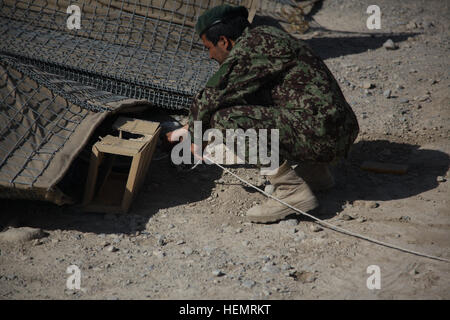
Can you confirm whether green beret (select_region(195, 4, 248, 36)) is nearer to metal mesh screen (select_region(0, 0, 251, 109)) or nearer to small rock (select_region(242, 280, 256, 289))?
metal mesh screen (select_region(0, 0, 251, 109))

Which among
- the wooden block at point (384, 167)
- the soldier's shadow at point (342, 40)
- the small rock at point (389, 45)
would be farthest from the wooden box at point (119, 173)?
the small rock at point (389, 45)

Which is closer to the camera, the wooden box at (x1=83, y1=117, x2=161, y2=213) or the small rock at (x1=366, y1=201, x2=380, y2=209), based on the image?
the wooden box at (x1=83, y1=117, x2=161, y2=213)

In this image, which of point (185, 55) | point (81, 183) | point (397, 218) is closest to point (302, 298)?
point (397, 218)

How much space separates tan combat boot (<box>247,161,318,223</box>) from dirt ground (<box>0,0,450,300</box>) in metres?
0.07

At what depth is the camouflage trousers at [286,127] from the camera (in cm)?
315

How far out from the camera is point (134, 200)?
3535mm

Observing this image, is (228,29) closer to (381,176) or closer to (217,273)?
(217,273)

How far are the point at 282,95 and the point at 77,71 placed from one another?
6.87ft

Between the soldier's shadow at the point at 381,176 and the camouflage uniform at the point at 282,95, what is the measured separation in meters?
0.48

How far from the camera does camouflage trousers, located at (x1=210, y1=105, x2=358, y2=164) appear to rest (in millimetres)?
3152

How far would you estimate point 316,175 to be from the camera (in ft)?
11.6

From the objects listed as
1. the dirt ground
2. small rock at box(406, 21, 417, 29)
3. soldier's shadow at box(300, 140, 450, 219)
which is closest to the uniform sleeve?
the dirt ground

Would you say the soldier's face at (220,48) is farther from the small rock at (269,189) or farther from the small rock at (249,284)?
the small rock at (249,284)

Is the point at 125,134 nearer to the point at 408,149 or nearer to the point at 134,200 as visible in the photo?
the point at 134,200
